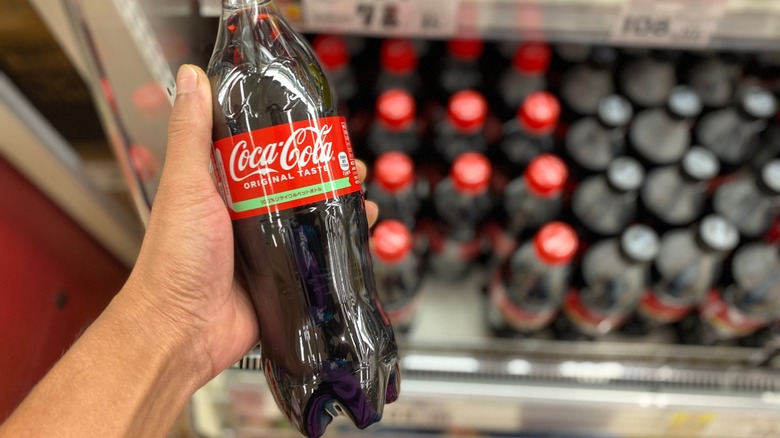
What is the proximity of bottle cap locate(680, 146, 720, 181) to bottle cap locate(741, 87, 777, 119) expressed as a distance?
11 centimetres

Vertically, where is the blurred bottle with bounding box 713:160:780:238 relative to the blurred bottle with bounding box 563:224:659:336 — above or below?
above

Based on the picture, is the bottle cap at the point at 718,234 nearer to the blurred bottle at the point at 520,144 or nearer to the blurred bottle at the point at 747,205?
the blurred bottle at the point at 747,205

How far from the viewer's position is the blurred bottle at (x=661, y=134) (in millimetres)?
1060

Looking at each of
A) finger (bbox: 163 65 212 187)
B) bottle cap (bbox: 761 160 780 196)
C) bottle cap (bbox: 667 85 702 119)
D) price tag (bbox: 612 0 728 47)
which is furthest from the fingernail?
bottle cap (bbox: 761 160 780 196)

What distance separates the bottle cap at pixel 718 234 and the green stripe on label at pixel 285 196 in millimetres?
660

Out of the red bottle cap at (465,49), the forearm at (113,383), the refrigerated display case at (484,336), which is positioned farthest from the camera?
the red bottle cap at (465,49)

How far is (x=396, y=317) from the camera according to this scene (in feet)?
3.56

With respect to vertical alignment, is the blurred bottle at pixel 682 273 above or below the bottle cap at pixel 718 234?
below

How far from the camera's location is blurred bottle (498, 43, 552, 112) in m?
1.04

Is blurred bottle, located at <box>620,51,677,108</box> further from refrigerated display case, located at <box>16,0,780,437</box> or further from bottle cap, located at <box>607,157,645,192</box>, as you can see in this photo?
bottle cap, located at <box>607,157,645,192</box>

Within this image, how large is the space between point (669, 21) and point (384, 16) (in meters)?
0.42

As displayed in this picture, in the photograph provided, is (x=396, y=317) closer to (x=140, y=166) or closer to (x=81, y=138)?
(x=140, y=166)

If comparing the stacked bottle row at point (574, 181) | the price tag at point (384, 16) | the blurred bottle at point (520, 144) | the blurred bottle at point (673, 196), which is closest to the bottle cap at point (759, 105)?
the stacked bottle row at point (574, 181)

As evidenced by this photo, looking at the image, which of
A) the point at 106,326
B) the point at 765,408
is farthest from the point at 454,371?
the point at 106,326
